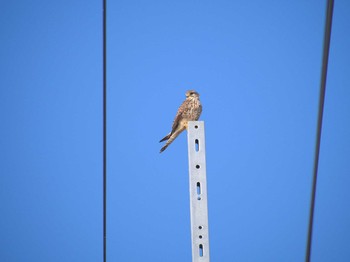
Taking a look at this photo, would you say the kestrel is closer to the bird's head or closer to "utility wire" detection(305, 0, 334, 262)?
the bird's head

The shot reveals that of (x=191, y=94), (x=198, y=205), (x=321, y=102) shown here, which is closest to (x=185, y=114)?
(x=191, y=94)

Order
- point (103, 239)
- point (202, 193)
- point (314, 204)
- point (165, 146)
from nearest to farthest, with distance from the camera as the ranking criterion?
1. point (202, 193)
2. point (165, 146)
3. point (314, 204)
4. point (103, 239)

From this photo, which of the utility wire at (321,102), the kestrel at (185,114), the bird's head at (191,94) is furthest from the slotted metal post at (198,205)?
the utility wire at (321,102)

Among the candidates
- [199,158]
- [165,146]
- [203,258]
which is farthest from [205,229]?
[165,146]

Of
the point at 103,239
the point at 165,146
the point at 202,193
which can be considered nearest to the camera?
the point at 202,193

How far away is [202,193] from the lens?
0.67m

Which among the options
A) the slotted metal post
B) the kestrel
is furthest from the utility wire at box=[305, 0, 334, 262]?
the slotted metal post

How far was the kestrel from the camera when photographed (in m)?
1.16

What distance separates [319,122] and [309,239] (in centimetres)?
67

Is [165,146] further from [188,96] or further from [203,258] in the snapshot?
[203,258]

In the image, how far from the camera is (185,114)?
1.20 meters

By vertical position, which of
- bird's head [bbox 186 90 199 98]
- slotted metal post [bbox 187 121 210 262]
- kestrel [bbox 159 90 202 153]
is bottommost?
slotted metal post [bbox 187 121 210 262]

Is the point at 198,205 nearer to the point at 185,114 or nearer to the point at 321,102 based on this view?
the point at 185,114

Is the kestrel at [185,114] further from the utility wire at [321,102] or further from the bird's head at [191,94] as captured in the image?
the utility wire at [321,102]
